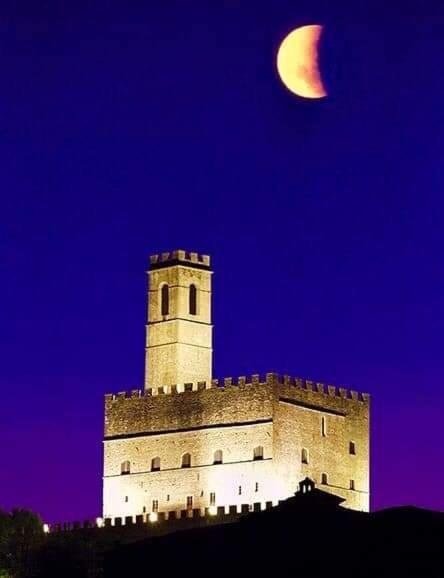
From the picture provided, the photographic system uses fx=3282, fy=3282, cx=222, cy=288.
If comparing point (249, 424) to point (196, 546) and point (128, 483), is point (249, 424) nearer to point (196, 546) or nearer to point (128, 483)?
point (128, 483)

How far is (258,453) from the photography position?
145 metres

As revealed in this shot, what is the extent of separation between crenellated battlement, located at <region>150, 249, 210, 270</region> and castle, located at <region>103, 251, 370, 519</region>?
0.50 meters

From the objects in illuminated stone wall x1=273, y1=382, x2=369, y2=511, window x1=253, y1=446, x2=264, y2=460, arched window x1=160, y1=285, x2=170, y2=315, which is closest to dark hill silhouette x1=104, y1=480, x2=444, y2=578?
window x1=253, y1=446, x2=264, y2=460

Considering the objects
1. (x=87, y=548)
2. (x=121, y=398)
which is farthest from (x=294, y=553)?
(x=121, y=398)

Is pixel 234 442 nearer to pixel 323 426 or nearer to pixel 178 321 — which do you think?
pixel 323 426

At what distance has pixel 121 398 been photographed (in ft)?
497

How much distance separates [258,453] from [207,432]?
3058 mm

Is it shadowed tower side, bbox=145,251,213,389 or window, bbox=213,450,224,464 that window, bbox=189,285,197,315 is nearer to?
shadowed tower side, bbox=145,251,213,389

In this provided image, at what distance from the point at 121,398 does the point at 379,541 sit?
34.1 meters

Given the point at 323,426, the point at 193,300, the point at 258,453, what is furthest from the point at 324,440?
the point at 193,300

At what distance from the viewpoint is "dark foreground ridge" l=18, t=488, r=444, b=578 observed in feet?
387

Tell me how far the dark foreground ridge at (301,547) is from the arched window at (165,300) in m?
20.6

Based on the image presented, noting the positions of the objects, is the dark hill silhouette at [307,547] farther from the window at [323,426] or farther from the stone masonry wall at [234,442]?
the window at [323,426]

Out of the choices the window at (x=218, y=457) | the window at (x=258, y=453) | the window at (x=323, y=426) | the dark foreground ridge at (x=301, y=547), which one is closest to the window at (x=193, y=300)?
the window at (x=218, y=457)
